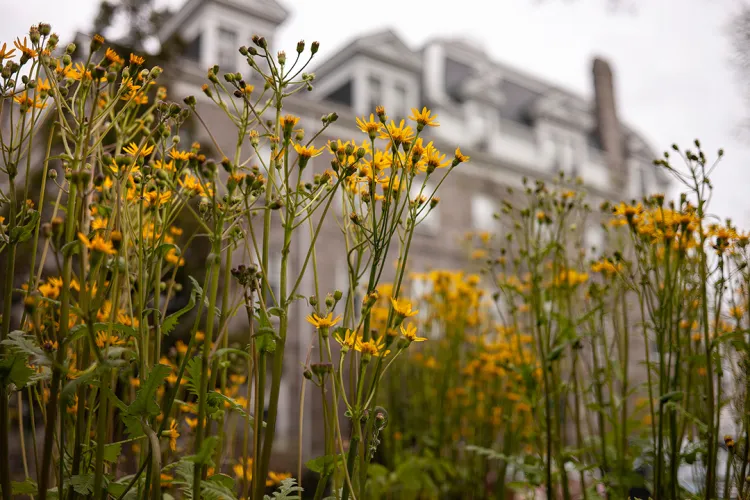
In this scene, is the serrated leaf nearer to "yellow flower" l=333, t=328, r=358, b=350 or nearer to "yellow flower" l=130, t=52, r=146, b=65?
"yellow flower" l=333, t=328, r=358, b=350

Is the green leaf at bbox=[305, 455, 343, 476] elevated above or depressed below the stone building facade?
below

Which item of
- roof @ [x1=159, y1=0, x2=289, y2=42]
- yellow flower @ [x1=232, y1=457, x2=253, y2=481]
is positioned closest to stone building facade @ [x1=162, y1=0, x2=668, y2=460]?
roof @ [x1=159, y1=0, x2=289, y2=42]

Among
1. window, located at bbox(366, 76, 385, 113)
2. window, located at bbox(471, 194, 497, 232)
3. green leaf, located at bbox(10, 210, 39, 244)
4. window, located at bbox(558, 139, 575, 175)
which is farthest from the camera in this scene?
window, located at bbox(558, 139, 575, 175)

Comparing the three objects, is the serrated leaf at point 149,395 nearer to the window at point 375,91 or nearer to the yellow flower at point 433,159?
the yellow flower at point 433,159

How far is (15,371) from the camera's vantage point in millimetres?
800

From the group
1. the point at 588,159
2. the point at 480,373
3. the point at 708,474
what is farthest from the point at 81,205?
the point at 588,159

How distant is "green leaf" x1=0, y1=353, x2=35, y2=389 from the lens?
0.79 metres

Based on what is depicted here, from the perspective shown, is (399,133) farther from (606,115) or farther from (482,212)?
(606,115)

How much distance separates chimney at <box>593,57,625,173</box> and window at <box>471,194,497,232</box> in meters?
3.84

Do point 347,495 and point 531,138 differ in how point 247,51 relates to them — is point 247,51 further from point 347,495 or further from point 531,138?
point 531,138

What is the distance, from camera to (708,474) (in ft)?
3.96

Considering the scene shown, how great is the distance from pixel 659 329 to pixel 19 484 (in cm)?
125

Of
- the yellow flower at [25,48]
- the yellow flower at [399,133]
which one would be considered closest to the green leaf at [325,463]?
the yellow flower at [399,133]

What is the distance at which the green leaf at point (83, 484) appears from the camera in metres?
0.79
